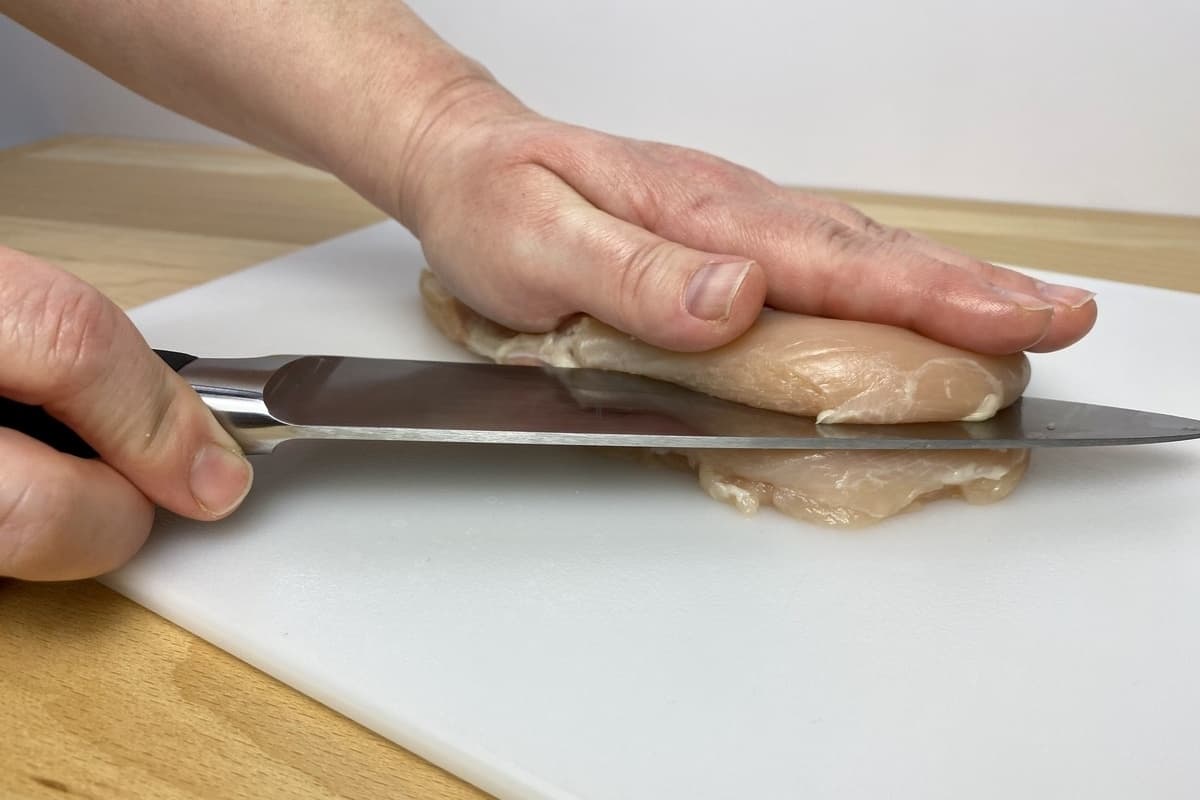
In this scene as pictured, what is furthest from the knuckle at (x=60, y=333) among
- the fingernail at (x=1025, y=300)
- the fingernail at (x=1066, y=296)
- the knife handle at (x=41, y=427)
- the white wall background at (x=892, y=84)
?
the white wall background at (x=892, y=84)

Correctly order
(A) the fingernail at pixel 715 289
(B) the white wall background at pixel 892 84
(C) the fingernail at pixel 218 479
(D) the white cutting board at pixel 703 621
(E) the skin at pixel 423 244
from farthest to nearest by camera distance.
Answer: (B) the white wall background at pixel 892 84 < (A) the fingernail at pixel 715 289 < (C) the fingernail at pixel 218 479 < (E) the skin at pixel 423 244 < (D) the white cutting board at pixel 703 621

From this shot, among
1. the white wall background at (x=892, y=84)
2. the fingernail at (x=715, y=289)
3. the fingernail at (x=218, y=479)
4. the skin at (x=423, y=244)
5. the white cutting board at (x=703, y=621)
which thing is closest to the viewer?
the white cutting board at (x=703, y=621)

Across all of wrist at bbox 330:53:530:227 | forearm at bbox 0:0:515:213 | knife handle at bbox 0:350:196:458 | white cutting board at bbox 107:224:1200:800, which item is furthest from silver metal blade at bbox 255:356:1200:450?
forearm at bbox 0:0:515:213

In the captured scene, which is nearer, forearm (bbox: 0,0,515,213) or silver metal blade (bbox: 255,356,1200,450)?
silver metal blade (bbox: 255,356,1200,450)

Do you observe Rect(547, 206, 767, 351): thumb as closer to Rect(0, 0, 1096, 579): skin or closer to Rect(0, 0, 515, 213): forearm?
Rect(0, 0, 1096, 579): skin

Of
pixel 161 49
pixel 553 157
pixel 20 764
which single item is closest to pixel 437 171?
pixel 553 157

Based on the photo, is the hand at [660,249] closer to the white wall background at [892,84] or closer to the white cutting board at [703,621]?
the white cutting board at [703,621]

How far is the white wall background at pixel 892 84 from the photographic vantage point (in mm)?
2619

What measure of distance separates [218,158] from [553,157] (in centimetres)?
222

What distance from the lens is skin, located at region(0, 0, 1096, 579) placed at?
3.65 feet

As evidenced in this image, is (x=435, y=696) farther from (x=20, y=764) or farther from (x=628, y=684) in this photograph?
(x=20, y=764)

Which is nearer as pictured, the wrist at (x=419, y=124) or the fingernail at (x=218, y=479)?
the fingernail at (x=218, y=479)

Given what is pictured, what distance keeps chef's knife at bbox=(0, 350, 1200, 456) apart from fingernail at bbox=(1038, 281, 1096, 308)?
0.15 meters

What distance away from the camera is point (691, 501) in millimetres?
1398
